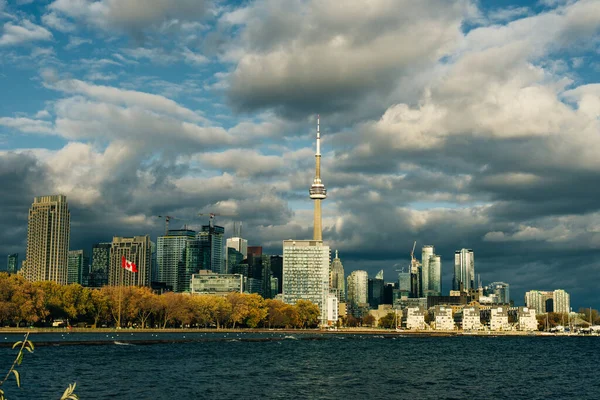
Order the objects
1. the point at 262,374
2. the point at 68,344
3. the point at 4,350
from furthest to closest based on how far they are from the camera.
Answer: the point at 68,344
the point at 4,350
the point at 262,374

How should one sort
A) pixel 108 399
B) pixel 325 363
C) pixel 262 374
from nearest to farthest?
pixel 108 399, pixel 262 374, pixel 325 363

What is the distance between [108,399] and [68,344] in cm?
8328

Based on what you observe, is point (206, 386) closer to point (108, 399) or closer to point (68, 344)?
point (108, 399)

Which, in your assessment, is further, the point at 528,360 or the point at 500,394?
the point at 528,360

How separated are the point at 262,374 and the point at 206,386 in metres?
16.3

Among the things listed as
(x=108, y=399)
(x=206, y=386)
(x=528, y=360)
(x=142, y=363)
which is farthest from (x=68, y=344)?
(x=528, y=360)

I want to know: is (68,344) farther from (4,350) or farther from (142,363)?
(142,363)

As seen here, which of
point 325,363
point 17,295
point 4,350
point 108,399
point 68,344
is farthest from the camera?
point 17,295

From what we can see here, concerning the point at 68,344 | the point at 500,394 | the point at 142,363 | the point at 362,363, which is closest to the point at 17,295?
the point at 68,344

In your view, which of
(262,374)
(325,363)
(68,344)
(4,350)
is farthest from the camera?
(68,344)

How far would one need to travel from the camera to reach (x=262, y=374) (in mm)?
90312

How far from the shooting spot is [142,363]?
10219cm

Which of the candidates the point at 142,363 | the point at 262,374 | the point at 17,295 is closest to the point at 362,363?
the point at 262,374

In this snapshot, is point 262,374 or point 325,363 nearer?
point 262,374
